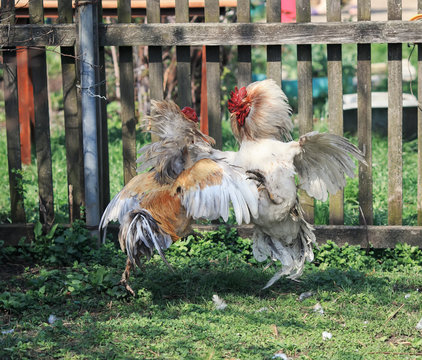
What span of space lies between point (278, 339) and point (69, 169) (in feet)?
8.62

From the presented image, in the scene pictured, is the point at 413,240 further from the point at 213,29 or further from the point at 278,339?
the point at 213,29

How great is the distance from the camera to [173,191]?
14.7ft

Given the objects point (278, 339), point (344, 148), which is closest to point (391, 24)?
point (344, 148)

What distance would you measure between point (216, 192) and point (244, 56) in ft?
5.64

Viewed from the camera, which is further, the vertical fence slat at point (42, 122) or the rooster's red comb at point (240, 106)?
the vertical fence slat at point (42, 122)

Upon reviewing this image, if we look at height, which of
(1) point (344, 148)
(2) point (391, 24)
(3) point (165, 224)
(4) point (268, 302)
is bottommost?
(4) point (268, 302)

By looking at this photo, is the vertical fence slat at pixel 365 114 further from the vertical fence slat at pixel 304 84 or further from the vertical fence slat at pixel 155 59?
the vertical fence slat at pixel 155 59

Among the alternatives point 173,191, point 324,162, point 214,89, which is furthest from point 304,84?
→ point 173,191

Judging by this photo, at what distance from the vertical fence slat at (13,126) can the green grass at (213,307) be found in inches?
17.4

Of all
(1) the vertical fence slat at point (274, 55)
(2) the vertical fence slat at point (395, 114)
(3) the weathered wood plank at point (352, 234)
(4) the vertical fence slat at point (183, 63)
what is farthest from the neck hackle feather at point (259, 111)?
(3) the weathered wood plank at point (352, 234)

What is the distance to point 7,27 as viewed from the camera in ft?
17.7

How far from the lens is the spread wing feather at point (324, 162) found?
177 inches

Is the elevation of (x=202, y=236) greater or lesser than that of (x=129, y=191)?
lesser

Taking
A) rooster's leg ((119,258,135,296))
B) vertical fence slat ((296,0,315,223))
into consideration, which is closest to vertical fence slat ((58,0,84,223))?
rooster's leg ((119,258,135,296))
